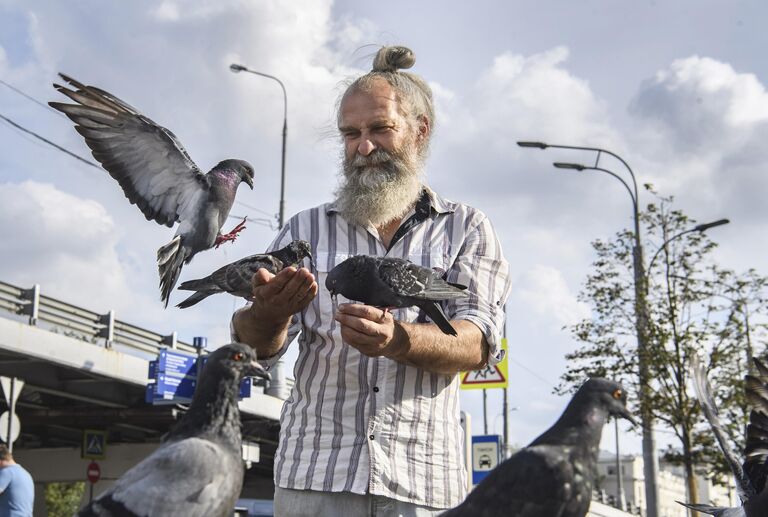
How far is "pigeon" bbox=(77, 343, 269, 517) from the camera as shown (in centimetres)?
229

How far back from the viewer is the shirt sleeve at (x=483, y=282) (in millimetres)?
3422

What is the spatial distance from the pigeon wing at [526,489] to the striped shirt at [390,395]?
81cm

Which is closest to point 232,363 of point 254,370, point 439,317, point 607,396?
point 254,370

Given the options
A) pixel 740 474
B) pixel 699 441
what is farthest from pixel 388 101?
pixel 699 441

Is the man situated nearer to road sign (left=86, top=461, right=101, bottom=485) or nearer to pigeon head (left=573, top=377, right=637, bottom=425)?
pigeon head (left=573, top=377, right=637, bottom=425)

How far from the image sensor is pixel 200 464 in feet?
7.67

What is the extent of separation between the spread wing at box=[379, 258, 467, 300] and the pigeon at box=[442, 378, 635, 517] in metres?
0.72

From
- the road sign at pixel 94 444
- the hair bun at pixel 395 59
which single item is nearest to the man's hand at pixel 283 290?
the hair bun at pixel 395 59

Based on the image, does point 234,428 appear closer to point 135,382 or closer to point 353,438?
point 353,438

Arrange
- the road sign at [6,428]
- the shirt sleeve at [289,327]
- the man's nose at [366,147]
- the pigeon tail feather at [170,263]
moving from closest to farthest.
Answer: the pigeon tail feather at [170,263]
the shirt sleeve at [289,327]
the man's nose at [366,147]
the road sign at [6,428]

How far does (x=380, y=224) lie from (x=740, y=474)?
2.68 meters

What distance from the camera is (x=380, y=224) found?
3.74 metres

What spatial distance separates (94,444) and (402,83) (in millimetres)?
22583

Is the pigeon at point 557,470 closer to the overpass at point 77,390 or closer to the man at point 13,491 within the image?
the overpass at point 77,390
